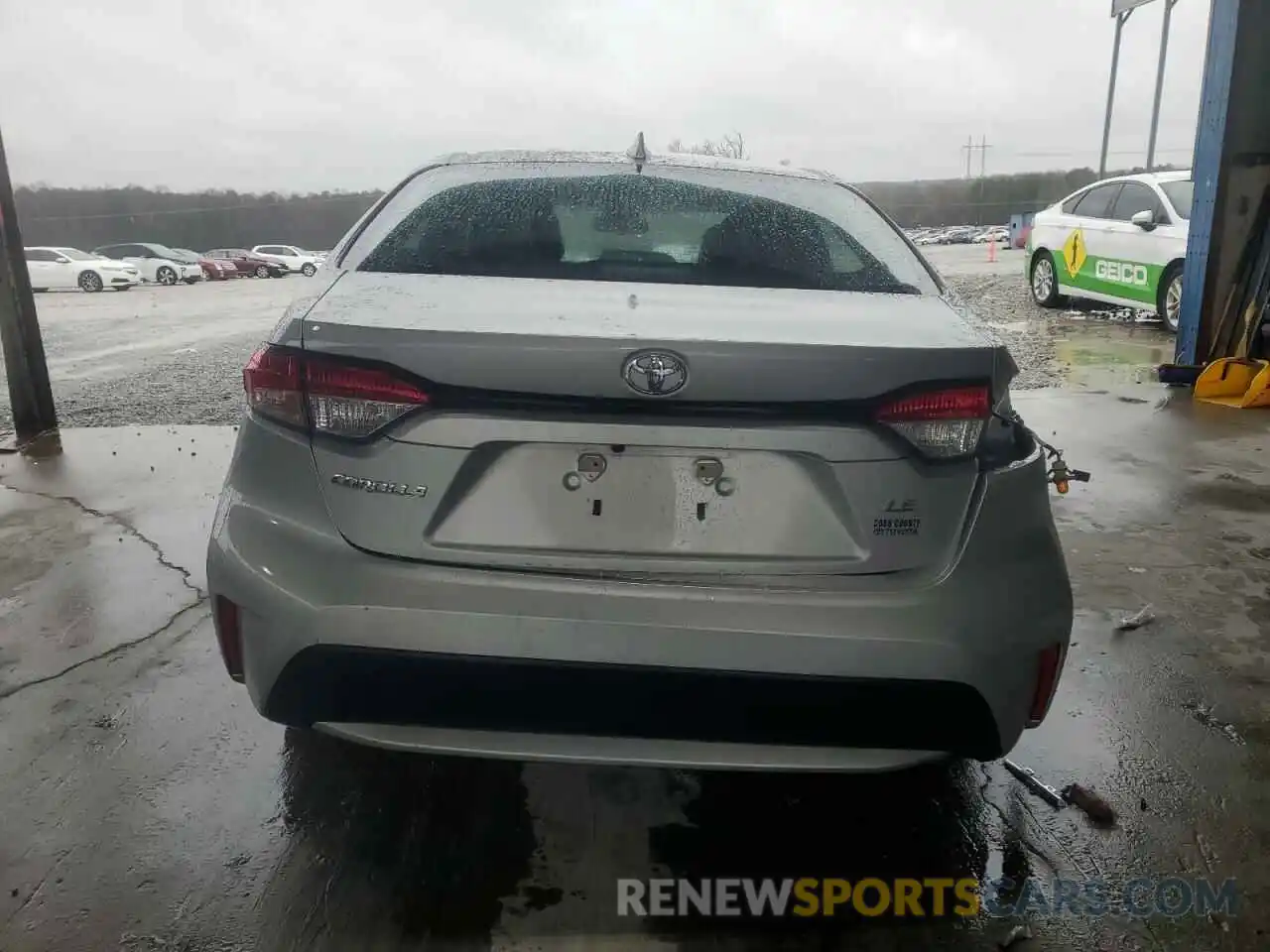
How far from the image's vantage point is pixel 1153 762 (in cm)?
243

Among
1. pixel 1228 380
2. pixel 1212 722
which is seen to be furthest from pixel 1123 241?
pixel 1212 722

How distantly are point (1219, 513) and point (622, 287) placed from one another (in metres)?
3.61

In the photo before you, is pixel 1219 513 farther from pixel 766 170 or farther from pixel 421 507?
pixel 421 507

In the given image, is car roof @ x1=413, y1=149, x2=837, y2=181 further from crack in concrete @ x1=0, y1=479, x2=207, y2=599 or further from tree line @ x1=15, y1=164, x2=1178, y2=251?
tree line @ x1=15, y1=164, x2=1178, y2=251

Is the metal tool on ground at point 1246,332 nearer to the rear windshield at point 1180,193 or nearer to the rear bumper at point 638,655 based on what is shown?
the rear windshield at point 1180,193

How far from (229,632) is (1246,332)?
742cm

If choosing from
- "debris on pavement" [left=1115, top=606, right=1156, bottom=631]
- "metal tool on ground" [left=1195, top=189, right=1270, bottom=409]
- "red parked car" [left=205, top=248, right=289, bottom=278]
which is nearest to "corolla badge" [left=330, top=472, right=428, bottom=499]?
"debris on pavement" [left=1115, top=606, right=1156, bottom=631]

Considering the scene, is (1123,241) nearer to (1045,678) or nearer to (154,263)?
(1045,678)

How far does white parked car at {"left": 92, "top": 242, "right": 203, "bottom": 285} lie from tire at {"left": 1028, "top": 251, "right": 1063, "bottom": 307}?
25.7 m

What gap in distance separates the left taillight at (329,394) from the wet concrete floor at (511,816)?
0.97 meters

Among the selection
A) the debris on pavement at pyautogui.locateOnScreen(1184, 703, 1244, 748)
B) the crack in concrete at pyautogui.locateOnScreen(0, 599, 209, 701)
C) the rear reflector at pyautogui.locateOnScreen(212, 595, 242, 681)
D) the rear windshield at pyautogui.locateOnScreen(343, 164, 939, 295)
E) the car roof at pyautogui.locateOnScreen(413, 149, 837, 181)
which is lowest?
the debris on pavement at pyautogui.locateOnScreen(1184, 703, 1244, 748)

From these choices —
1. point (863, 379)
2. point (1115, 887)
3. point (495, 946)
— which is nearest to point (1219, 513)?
point (1115, 887)

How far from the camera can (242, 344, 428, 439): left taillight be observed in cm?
162

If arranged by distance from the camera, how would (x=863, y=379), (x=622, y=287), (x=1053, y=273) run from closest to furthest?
1. (x=863, y=379)
2. (x=622, y=287)
3. (x=1053, y=273)
